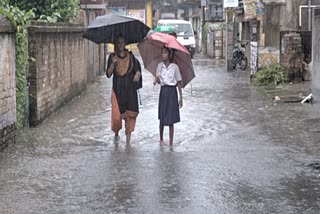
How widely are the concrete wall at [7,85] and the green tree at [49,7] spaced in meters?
4.50

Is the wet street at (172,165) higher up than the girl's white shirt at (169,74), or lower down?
lower down

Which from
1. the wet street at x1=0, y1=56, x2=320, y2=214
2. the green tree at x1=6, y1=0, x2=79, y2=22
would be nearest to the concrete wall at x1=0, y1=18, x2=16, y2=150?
Answer: the wet street at x1=0, y1=56, x2=320, y2=214

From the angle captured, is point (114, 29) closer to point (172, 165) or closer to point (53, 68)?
point (172, 165)

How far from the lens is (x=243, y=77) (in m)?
21.6

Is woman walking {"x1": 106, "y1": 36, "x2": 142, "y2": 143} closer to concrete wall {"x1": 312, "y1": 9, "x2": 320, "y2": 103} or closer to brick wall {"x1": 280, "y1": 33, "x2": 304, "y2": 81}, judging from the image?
concrete wall {"x1": 312, "y1": 9, "x2": 320, "y2": 103}

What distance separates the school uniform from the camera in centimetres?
901

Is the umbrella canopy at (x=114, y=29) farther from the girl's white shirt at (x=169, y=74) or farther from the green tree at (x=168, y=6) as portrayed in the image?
the green tree at (x=168, y=6)

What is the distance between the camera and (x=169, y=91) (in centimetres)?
902

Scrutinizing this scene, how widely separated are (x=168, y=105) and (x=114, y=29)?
1.42m

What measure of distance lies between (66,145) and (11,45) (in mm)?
1650

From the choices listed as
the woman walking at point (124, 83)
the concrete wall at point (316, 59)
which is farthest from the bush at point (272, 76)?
the woman walking at point (124, 83)

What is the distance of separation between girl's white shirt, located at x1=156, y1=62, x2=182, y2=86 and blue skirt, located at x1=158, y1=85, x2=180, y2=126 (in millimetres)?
74

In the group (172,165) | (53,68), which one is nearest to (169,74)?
(172,165)

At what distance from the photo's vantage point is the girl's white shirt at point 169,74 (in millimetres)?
9008
